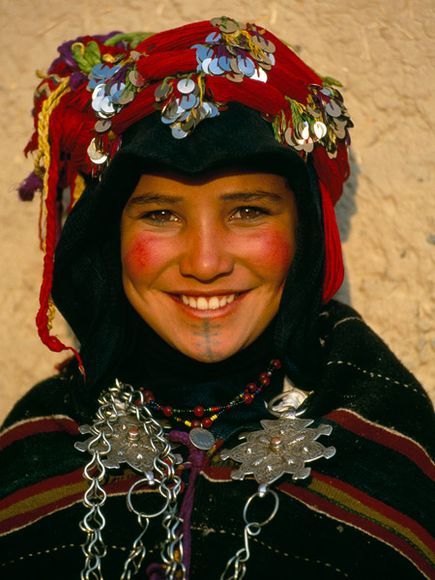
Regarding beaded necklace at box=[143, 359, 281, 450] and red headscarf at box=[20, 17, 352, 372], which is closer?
red headscarf at box=[20, 17, 352, 372]

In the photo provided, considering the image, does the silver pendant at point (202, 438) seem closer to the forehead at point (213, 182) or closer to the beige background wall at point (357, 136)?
the forehead at point (213, 182)

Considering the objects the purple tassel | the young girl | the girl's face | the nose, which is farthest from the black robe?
the purple tassel

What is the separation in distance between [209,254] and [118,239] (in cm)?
38

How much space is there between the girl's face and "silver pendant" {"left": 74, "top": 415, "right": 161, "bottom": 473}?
221 millimetres

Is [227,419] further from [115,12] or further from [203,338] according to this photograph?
[115,12]

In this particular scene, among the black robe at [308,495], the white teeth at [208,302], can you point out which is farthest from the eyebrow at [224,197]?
the black robe at [308,495]

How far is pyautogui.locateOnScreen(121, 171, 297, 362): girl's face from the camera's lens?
2.05 m

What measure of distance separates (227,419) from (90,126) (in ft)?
2.50

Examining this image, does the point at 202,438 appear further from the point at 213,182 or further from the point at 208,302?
the point at 213,182

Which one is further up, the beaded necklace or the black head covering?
the black head covering

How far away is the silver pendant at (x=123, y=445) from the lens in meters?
2.12

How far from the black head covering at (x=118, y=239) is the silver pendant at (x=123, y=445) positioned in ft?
0.46

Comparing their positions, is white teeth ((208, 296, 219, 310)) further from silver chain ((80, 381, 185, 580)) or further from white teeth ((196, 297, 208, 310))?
silver chain ((80, 381, 185, 580))

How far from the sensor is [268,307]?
2.18 meters
